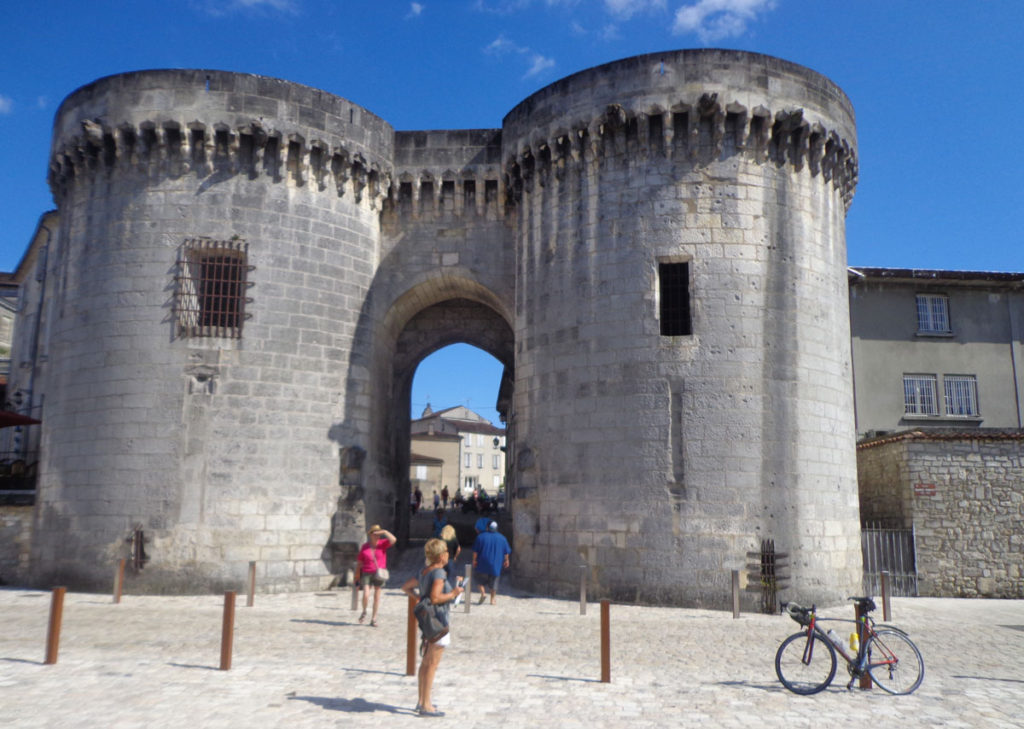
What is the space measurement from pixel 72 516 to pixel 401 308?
838 centimetres

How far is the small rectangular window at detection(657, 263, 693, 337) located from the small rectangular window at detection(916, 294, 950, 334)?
13.2 metres

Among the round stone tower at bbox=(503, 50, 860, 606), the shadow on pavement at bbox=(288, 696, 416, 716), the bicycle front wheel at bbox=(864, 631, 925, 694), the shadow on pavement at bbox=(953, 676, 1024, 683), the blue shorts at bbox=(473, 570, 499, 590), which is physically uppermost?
the round stone tower at bbox=(503, 50, 860, 606)

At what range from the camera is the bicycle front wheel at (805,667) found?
830 cm

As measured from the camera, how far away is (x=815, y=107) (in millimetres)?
16641

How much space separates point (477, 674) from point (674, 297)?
933 centimetres

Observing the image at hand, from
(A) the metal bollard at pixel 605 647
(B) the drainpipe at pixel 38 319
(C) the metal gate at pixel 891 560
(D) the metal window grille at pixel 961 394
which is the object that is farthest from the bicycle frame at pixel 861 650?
(B) the drainpipe at pixel 38 319

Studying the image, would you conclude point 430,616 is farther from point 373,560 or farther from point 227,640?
point 373,560

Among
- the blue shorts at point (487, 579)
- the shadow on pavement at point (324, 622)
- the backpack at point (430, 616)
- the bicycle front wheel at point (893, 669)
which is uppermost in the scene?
the backpack at point (430, 616)

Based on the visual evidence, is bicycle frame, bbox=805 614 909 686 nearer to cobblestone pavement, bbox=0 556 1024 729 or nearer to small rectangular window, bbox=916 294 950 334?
cobblestone pavement, bbox=0 556 1024 729

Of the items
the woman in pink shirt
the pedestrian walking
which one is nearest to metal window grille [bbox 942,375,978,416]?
the woman in pink shirt

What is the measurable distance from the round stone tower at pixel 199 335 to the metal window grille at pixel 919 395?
55.6 feet

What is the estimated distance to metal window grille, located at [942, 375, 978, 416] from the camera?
25.3m

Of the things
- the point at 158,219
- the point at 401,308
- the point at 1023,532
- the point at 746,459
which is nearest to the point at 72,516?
the point at 158,219

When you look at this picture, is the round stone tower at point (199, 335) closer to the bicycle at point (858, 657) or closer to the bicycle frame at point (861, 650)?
the bicycle at point (858, 657)
